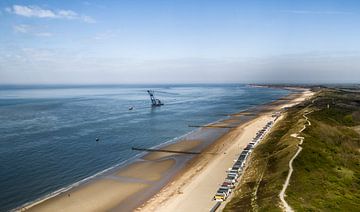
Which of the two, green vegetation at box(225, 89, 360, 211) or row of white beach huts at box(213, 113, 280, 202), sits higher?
green vegetation at box(225, 89, 360, 211)

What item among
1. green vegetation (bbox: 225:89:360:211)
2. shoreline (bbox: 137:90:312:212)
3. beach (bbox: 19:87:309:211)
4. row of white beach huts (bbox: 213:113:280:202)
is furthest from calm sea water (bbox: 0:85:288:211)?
green vegetation (bbox: 225:89:360:211)

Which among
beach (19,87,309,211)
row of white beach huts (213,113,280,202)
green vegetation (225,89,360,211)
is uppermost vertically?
green vegetation (225,89,360,211)

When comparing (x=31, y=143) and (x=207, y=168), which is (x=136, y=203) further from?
(x=31, y=143)

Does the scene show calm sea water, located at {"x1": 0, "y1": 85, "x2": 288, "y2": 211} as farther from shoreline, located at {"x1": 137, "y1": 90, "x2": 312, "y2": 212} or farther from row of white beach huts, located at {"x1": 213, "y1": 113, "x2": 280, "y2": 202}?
row of white beach huts, located at {"x1": 213, "y1": 113, "x2": 280, "y2": 202}

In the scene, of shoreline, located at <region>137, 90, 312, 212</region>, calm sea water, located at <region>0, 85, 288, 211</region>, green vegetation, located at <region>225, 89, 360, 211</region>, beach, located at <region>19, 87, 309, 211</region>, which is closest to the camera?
green vegetation, located at <region>225, 89, 360, 211</region>

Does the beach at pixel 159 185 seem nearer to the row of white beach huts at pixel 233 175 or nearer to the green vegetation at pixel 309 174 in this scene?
the row of white beach huts at pixel 233 175

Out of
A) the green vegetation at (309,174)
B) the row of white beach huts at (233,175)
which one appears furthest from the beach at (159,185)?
the green vegetation at (309,174)

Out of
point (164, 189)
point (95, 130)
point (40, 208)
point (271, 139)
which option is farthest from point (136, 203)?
point (95, 130)
